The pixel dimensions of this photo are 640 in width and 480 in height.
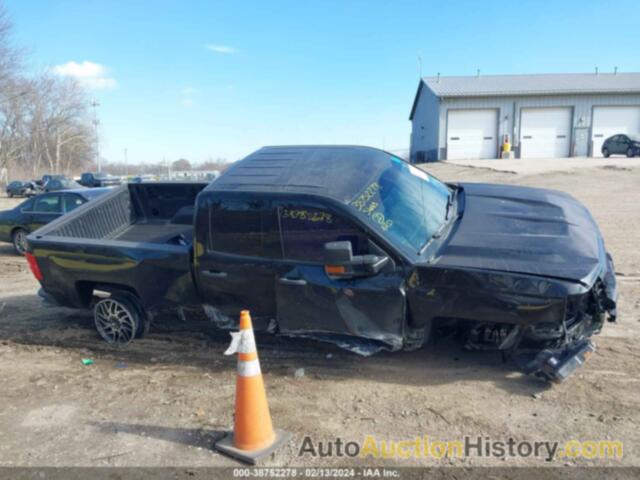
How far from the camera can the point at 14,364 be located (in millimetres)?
4883

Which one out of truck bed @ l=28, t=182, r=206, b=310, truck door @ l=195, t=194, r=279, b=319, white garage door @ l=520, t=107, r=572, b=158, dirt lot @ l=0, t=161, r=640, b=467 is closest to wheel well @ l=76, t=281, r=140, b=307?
truck bed @ l=28, t=182, r=206, b=310

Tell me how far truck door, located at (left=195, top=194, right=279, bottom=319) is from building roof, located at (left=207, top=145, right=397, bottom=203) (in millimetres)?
190

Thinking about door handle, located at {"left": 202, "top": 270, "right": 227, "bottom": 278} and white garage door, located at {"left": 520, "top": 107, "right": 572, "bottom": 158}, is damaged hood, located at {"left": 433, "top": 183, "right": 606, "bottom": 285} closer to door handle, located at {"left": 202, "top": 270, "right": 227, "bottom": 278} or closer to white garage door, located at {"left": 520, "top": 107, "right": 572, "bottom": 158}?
door handle, located at {"left": 202, "top": 270, "right": 227, "bottom": 278}

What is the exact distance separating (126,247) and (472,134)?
103 feet

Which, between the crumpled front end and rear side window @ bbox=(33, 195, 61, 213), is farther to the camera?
rear side window @ bbox=(33, 195, 61, 213)

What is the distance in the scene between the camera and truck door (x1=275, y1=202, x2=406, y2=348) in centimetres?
380

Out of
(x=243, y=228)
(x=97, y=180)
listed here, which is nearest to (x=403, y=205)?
(x=243, y=228)

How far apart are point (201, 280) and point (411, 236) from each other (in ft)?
6.41

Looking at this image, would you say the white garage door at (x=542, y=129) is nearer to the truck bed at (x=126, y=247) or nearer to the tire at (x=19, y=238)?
the tire at (x=19, y=238)

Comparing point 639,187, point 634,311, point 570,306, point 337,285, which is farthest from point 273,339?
point 639,187

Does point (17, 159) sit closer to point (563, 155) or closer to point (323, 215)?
point (563, 155)

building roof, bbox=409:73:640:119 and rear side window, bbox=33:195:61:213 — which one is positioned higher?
building roof, bbox=409:73:640:119

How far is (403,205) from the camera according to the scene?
4254mm

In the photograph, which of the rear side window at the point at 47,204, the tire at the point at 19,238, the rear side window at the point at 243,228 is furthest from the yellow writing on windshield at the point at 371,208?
the tire at the point at 19,238
